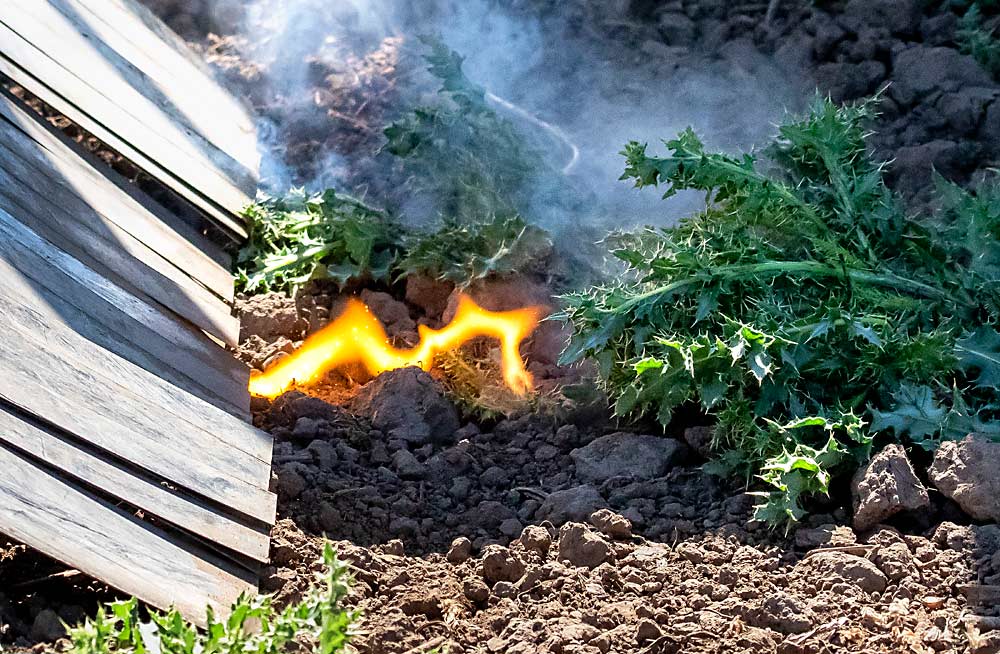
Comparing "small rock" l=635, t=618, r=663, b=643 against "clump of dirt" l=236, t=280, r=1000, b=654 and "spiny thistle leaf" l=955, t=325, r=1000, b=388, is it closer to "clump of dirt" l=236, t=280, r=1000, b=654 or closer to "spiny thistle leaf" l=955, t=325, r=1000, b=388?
"clump of dirt" l=236, t=280, r=1000, b=654

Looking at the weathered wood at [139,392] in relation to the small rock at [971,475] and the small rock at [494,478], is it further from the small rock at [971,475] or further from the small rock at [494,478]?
the small rock at [971,475]

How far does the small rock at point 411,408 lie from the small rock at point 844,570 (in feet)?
4.63

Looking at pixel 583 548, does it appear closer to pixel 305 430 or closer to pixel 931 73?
pixel 305 430

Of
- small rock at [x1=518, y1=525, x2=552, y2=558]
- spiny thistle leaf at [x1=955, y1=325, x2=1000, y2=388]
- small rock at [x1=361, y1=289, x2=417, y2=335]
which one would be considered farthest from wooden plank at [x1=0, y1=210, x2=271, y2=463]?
spiny thistle leaf at [x1=955, y1=325, x2=1000, y2=388]

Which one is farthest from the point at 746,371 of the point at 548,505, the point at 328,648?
the point at 328,648

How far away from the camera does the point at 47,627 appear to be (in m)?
3.16

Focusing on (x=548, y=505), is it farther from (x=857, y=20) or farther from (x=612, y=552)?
(x=857, y=20)

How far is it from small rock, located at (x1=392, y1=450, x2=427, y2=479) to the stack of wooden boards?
0.48 meters

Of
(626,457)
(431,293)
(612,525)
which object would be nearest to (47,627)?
(612,525)

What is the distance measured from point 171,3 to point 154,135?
87.5 inches

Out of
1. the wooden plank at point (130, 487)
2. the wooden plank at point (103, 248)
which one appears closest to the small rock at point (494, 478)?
the wooden plank at point (130, 487)

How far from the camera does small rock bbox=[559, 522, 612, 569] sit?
3684mm

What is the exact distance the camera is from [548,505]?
397cm

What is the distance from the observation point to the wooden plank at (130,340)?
3941 millimetres
